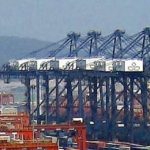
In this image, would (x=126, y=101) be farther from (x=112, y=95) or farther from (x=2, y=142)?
(x=2, y=142)

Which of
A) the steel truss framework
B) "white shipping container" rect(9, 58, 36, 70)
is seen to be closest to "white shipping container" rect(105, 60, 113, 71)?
the steel truss framework

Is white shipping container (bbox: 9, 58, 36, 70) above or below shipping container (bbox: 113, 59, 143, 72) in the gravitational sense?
above

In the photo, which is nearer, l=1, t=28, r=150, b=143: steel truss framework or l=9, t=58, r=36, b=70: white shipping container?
l=1, t=28, r=150, b=143: steel truss framework

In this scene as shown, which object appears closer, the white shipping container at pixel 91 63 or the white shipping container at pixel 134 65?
the white shipping container at pixel 134 65

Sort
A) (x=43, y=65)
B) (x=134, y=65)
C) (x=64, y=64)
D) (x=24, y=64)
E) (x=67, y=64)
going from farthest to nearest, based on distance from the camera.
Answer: (x=24, y=64)
(x=43, y=65)
(x=64, y=64)
(x=67, y=64)
(x=134, y=65)

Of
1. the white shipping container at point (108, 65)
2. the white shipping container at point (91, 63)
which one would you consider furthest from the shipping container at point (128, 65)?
the white shipping container at point (91, 63)

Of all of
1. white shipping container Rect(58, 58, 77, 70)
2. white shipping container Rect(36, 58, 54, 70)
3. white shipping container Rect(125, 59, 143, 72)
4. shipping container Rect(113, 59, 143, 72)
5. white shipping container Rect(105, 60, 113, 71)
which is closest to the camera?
white shipping container Rect(125, 59, 143, 72)

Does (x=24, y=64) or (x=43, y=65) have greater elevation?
(x=24, y=64)

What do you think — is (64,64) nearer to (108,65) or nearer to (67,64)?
(67,64)

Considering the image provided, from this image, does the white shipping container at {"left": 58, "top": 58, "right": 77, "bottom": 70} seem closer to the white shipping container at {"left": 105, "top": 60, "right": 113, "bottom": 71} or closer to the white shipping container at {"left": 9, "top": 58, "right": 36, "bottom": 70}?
the white shipping container at {"left": 105, "top": 60, "right": 113, "bottom": 71}

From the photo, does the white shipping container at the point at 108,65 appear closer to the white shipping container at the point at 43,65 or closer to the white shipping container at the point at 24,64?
the white shipping container at the point at 43,65

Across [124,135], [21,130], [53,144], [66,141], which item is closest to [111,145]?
[66,141]

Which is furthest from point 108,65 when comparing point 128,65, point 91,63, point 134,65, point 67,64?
point 67,64

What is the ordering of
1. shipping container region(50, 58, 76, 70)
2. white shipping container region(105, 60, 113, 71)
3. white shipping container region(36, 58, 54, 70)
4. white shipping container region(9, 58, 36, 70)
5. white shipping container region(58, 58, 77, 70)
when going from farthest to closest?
1. white shipping container region(9, 58, 36, 70)
2. white shipping container region(36, 58, 54, 70)
3. shipping container region(50, 58, 76, 70)
4. white shipping container region(58, 58, 77, 70)
5. white shipping container region(105, 60, 113, 71)
